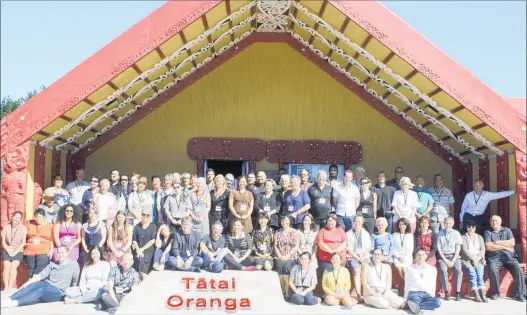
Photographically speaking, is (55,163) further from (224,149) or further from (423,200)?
(423,200)

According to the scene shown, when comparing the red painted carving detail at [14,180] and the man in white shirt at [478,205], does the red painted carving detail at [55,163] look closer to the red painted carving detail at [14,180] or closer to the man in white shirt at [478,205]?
the red painted carving detail at [14,180]

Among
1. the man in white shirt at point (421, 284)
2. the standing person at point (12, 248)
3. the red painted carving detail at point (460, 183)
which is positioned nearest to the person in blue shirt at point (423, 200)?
the man in white shirt at point (421, 284)

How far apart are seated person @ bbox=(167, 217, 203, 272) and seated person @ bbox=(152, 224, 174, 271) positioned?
0.28 feet

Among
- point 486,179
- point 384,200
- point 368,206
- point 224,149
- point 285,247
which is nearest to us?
point 285,247

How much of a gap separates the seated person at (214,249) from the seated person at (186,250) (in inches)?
3.8

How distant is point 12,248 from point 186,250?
2380 mm

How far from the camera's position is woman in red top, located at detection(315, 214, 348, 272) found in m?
7.27

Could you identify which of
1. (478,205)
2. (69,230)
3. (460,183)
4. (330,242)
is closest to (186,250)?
(69,230)

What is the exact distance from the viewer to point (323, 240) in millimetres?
7371

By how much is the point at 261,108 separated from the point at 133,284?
4844 mm

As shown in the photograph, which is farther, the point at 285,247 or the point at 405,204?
the point at 405,204

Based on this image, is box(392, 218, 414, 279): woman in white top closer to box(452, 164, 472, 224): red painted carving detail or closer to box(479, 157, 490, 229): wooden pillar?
box(479, 157, 490, 229): wooden pillar

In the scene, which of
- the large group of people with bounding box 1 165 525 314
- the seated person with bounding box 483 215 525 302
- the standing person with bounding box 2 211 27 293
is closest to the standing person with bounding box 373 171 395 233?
the large group of people with bounding box 1 165 525 314

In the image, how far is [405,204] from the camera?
816 cm
